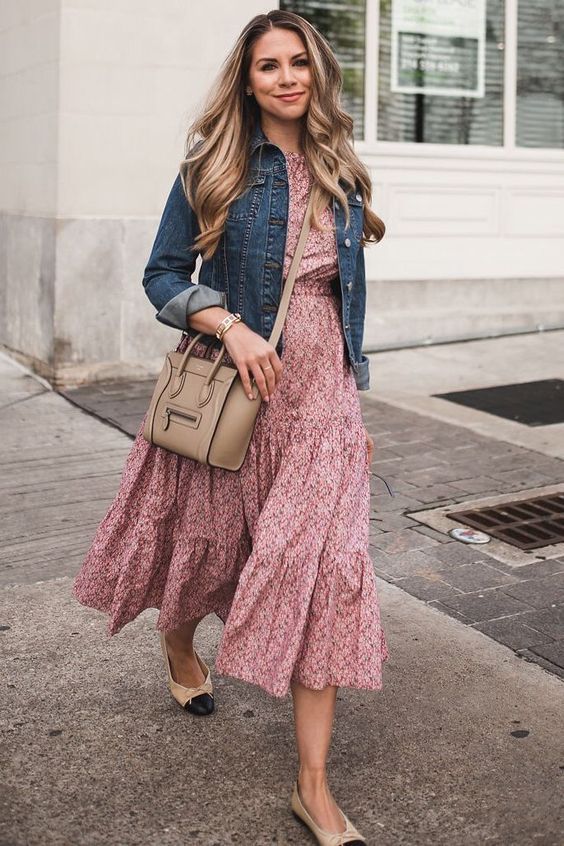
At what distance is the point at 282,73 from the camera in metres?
2.94

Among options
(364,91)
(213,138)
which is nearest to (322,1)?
(364,91)

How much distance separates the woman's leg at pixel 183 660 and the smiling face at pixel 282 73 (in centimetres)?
143

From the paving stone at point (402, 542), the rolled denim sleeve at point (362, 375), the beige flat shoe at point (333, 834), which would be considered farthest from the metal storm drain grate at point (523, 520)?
the beige flat shoe at point (333, 834)

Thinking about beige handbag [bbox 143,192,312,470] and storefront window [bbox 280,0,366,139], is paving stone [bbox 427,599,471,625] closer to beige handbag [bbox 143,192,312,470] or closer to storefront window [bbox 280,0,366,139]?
beige handbag [bbox 143,192,312,470]

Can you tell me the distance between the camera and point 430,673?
3.72 m

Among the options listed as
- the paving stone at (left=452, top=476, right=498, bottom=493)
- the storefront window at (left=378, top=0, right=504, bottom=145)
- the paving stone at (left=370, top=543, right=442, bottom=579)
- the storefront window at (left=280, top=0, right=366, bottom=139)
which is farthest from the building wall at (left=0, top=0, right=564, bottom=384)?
the paving stone at (left=370, top=543, right=442, bottom=579)

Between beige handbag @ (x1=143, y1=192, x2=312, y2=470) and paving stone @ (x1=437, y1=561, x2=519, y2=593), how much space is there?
1787 millimetres

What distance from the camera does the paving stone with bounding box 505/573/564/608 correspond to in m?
4.28

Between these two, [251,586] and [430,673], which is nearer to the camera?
[251,586]

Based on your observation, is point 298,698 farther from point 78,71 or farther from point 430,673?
point 78,71

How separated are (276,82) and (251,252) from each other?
0.41 m

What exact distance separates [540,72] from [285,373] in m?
7.79

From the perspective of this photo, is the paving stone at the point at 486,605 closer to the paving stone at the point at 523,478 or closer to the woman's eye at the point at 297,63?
the paving stone at the point at 523,478

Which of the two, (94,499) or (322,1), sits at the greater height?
(322,1)
